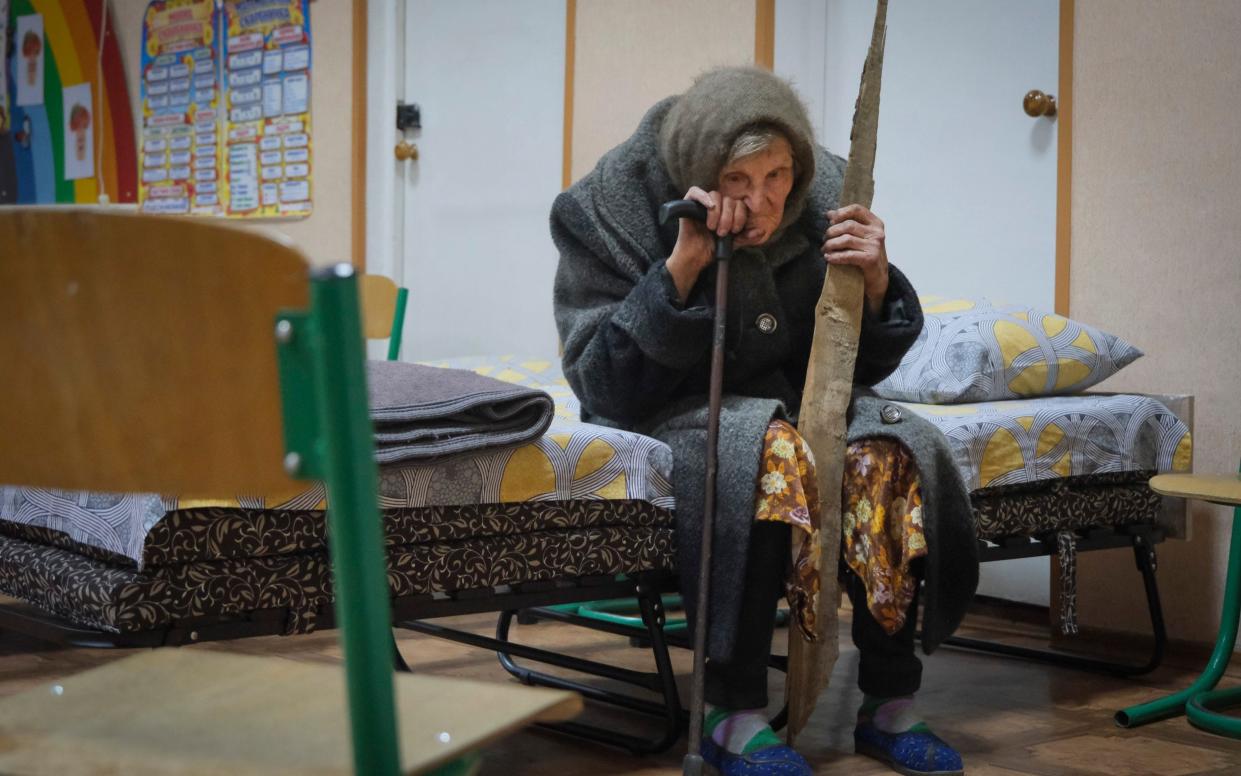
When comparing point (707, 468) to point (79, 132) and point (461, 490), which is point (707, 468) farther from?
point (79, 132)

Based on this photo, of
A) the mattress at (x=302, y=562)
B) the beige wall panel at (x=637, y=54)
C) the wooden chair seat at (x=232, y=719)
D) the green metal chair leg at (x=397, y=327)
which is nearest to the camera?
the wooden chair seat at (x=232, y=719)

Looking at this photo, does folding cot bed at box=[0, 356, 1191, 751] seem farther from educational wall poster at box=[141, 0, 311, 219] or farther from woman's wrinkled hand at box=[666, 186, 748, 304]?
educational wall poster at box=[141, 0, 311, 219]

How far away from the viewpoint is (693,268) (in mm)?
1898

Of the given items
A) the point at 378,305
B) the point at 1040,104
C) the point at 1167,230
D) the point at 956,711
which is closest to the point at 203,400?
the point at 956,711

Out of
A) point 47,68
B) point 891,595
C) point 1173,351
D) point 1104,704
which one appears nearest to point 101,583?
point 891,595

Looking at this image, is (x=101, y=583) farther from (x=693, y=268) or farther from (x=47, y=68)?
(x=47, y=68)

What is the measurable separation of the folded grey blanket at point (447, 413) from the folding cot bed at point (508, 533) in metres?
0.03

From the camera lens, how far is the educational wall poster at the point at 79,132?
17.3ft

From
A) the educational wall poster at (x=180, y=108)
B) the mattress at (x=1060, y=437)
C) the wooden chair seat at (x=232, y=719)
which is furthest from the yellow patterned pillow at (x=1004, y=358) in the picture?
the educational wall poster at (x=180, y=108)

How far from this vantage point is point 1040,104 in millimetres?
2949

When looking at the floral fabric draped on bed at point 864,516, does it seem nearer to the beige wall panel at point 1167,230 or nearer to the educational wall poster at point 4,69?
the beige wall panel at point 1167,230

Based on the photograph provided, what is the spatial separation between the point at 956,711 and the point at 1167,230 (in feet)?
3.78

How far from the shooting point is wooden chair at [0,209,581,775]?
2.11 feet

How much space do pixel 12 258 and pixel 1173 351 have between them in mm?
2524
